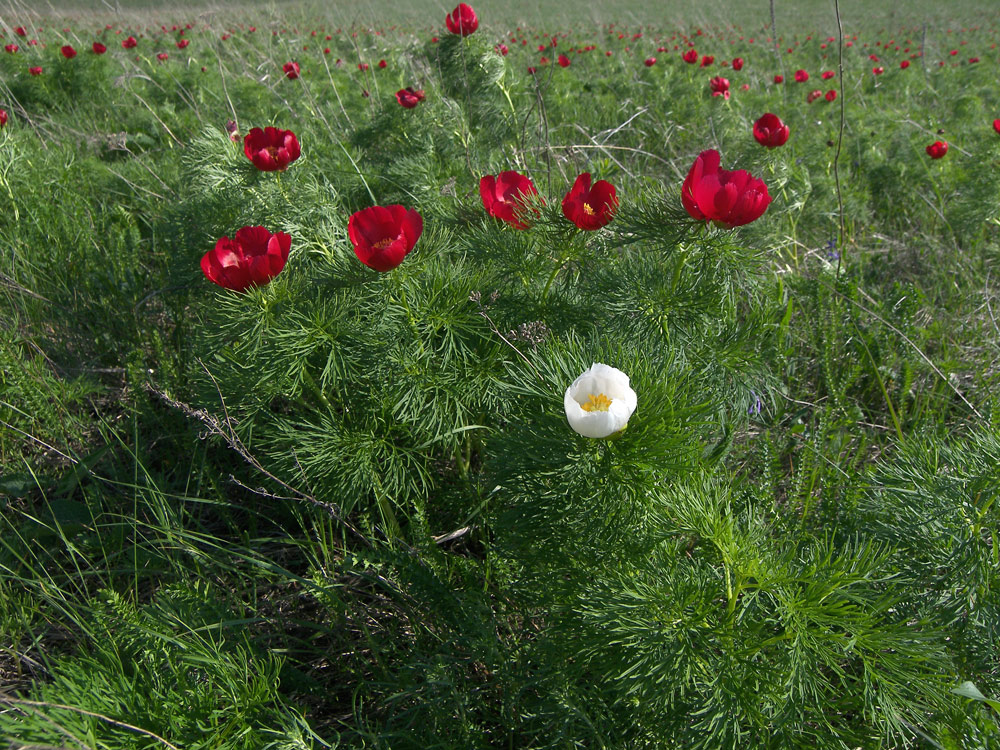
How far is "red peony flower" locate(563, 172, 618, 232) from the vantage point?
136 cm

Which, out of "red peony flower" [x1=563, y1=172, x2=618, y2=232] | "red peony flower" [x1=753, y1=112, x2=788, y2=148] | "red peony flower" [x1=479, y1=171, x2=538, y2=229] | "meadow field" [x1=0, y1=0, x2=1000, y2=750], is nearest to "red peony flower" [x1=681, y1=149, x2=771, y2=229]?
"meadow field" [x1=0, y1=0, x2=1000, y2=750]

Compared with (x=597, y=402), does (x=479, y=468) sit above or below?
below

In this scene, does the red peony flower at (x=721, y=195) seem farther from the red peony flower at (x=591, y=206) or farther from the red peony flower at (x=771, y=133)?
the red peony flower at (x=771, y=133)

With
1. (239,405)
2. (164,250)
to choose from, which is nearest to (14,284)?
(164,250)

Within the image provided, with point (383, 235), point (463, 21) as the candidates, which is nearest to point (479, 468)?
point (383, 235)

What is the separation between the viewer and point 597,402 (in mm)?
985

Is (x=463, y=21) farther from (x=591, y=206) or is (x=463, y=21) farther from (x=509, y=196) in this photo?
(x=591, y=206)

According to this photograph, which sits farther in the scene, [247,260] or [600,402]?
[247,260]

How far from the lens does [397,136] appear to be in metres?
2.91

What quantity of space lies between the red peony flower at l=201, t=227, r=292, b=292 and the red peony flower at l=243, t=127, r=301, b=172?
50cm

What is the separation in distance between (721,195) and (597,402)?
0.53 meters

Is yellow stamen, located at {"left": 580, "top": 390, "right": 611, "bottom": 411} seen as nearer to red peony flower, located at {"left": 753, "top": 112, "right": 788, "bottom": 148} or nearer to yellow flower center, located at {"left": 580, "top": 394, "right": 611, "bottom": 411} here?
yellow flower center, located at {"left": 580, "top": 394, "right": 611, "bottom": 411}

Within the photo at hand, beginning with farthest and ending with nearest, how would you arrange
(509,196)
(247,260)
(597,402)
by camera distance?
(509,196), (247,260), (597,402)

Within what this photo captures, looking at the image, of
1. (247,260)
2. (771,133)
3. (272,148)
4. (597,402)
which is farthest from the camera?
(771,133)
